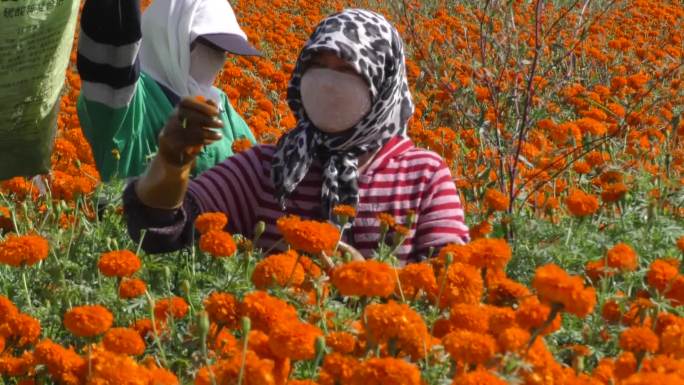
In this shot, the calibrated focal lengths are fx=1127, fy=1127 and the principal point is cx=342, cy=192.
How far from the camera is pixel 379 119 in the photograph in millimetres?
2588

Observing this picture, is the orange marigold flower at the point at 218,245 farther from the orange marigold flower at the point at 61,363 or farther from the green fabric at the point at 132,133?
the green fabric at the point at 132,133

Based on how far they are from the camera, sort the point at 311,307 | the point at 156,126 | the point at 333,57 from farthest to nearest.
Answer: the point at 156,126
the point at 333,57
the point at 311,307

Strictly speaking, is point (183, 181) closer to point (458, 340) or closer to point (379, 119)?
point (379, 119)

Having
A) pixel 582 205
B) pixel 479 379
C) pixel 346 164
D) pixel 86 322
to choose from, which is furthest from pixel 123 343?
pixel 582 205

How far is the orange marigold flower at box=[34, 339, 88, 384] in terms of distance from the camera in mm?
1610

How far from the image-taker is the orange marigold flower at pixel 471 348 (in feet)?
4.80

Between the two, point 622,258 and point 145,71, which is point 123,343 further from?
point 145,71

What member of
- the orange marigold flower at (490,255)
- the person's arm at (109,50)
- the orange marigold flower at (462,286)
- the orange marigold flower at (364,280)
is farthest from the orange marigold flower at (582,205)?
the person's arm at (109,50)

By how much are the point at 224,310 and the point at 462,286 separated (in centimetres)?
38

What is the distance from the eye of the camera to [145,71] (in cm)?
385

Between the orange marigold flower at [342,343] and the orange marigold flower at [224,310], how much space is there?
0.46 feet

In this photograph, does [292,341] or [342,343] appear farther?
[342,343]

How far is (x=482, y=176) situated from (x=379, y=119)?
64 cm

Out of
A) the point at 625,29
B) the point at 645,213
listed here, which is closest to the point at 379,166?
the point at 645,213
